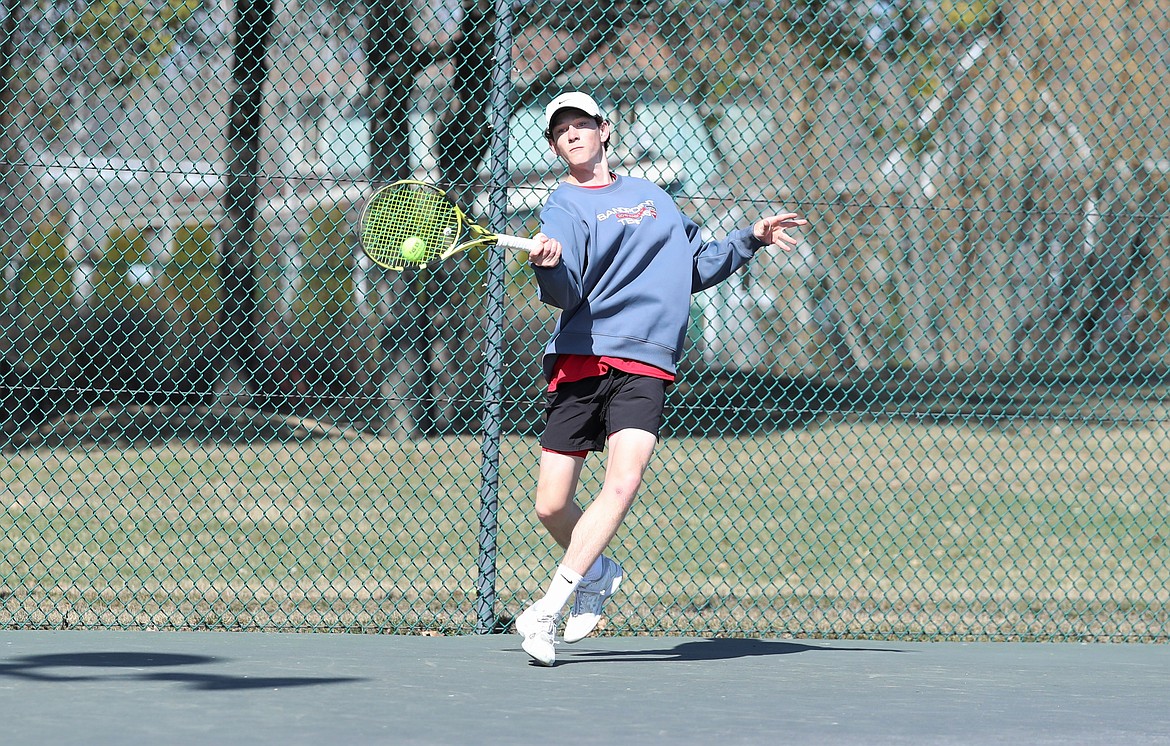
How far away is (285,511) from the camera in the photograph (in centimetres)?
961

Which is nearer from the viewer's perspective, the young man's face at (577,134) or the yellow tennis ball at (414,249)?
the young man's face at (577,134)

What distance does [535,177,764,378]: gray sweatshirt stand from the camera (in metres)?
4.63

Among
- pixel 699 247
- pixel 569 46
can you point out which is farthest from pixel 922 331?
pixel 699 247

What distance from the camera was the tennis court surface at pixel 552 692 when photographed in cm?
377

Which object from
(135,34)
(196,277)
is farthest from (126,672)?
(196,277)

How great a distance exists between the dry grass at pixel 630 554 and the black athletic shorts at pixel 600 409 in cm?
139

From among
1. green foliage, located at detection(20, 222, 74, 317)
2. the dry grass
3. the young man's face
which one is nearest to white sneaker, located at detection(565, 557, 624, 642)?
the dry grass

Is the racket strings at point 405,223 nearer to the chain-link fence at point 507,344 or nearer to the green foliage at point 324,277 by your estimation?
the chain-link fence at point 507,344

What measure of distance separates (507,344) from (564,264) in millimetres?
9491

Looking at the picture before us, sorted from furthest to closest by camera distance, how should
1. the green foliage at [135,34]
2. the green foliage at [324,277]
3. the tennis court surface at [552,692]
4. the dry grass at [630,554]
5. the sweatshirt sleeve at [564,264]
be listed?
the green foliage at [324,277]
the green foliage at [135,34]
the dry grass at [630,554]
the sweatshirt sleeve at [564,264]
the tennis court surface at [552,692]

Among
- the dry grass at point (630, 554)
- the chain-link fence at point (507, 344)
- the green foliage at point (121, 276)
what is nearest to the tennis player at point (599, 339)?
the chain-link fence at point (507, 344)

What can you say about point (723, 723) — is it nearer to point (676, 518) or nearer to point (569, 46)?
point (676, 518)

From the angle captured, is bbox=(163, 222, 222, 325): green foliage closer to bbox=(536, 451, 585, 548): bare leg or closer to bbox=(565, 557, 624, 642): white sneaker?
bbox=(536, 451, 585, 548): bare leg

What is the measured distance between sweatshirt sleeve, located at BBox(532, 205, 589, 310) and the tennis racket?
16.8 inches
